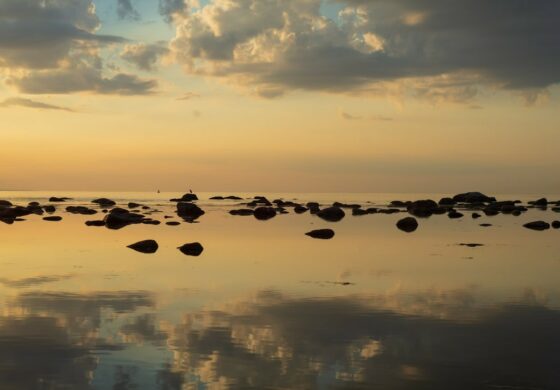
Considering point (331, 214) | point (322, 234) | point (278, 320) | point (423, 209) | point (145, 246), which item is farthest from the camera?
point (423, 209)

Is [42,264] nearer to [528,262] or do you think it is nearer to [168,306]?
[168,306]

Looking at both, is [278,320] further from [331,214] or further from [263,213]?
[263,213]

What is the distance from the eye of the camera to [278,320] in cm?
1398

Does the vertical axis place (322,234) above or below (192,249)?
above

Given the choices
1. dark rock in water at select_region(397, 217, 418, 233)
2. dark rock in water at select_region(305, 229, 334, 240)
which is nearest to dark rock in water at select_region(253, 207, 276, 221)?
dark rock in water at select_region(397, 217, 418, 233)

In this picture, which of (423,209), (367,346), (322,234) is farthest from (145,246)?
(423,209)

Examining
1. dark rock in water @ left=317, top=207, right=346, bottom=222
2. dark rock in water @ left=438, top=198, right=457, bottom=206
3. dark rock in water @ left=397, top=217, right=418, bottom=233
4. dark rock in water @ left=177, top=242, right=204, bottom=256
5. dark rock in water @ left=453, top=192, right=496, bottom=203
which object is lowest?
dark rock in water @ left=177, top=242, right=204, bottom=256

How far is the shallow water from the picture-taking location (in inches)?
380

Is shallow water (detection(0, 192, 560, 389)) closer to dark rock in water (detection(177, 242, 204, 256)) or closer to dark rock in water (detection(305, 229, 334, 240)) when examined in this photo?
dark rock in water (detection(177, 242, 204, 256))

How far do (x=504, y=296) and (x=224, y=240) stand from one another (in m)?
21.8

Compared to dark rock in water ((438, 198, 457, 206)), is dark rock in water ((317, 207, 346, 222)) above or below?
below

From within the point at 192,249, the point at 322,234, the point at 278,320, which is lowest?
the point at 278,320

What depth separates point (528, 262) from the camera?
26391 mm

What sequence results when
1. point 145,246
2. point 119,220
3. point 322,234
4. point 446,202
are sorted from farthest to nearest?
point 446,202 < point 119,220 < point 322,234 < point 145,246
